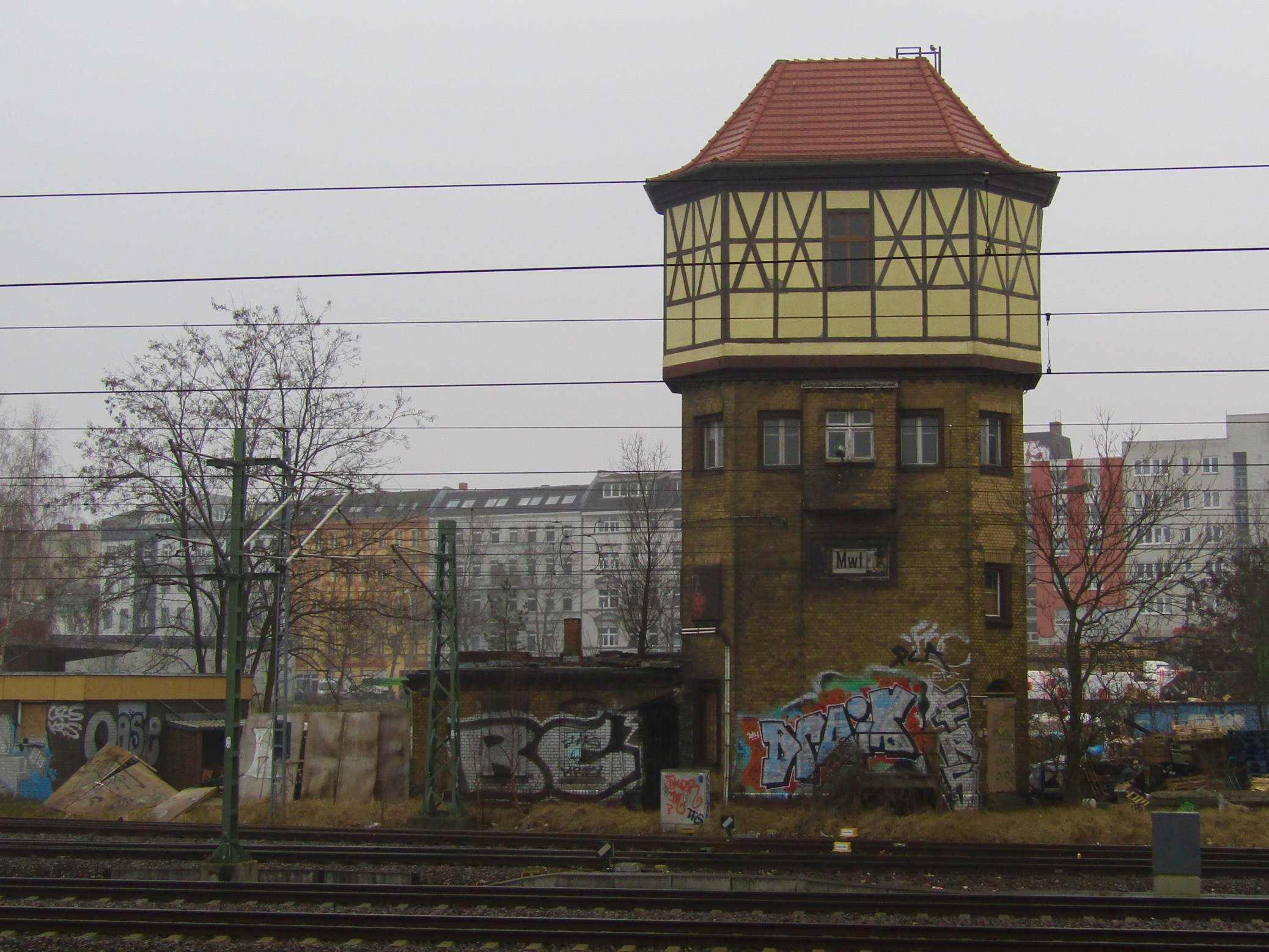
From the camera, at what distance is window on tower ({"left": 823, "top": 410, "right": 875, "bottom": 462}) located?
88.5ft

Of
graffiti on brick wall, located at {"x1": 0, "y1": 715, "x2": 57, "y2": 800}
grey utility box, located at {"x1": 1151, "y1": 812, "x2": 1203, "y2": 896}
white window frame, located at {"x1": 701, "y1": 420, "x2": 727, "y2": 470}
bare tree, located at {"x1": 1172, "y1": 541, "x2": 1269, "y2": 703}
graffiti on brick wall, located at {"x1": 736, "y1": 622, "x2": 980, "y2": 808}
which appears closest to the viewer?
grey utility box, located at {"x1": 1151, "y1": 812, "x2": 1203, "y2": 896}

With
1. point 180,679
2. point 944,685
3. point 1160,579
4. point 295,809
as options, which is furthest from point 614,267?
point 180,679

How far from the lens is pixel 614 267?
54.0 feet

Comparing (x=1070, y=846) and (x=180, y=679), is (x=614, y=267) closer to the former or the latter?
(x=1070, y=846)

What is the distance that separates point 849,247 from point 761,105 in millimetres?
4147

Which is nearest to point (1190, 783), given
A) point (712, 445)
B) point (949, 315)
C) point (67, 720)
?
point (949, 315)

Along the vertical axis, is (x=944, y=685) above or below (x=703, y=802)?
above

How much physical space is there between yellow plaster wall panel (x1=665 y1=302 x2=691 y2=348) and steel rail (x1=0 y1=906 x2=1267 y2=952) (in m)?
15.6

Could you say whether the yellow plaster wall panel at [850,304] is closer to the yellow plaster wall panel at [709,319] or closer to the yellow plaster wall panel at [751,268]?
the yellow plaster wall panel at [751,268]

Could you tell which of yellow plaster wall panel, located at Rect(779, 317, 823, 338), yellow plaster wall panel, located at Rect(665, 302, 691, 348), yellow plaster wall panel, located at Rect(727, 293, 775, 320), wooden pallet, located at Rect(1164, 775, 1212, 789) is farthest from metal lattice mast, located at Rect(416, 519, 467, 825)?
wooden pallet, located at Rect(1164, 775, 1212, 789)

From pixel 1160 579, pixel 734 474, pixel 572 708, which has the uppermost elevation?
pixel 734 474

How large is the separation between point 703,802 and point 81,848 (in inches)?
405

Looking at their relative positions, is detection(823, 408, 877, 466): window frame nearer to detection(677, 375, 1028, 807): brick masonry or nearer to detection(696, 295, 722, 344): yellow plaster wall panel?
detection(677, 375, 1028, 807): brick masonry

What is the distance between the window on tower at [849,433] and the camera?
27.0 meters
